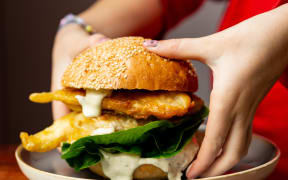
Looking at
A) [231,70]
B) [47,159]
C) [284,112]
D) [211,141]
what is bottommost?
[47,159]

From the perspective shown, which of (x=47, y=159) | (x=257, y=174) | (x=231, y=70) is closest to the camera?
(x=231, y=70)

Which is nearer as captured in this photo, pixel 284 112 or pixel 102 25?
pixel 284 112

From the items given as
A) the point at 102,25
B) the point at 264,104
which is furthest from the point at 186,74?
the point at 102,25

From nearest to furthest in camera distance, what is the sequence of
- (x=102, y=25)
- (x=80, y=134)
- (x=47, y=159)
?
(x=80, y=134)
(x=47, y=159)
(x=102, y=25)

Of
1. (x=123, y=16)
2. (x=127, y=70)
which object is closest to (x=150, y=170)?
(x=127, y=70)

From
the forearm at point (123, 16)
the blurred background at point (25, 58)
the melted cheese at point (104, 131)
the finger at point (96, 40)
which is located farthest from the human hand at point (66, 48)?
the blurred background at point (25, 58)

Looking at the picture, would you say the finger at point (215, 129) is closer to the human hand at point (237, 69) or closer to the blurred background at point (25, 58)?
the human hand at point (237, 69)

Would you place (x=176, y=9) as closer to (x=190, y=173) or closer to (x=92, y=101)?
(x=92, y=101)

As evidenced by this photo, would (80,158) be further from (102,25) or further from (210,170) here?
(102,25)
